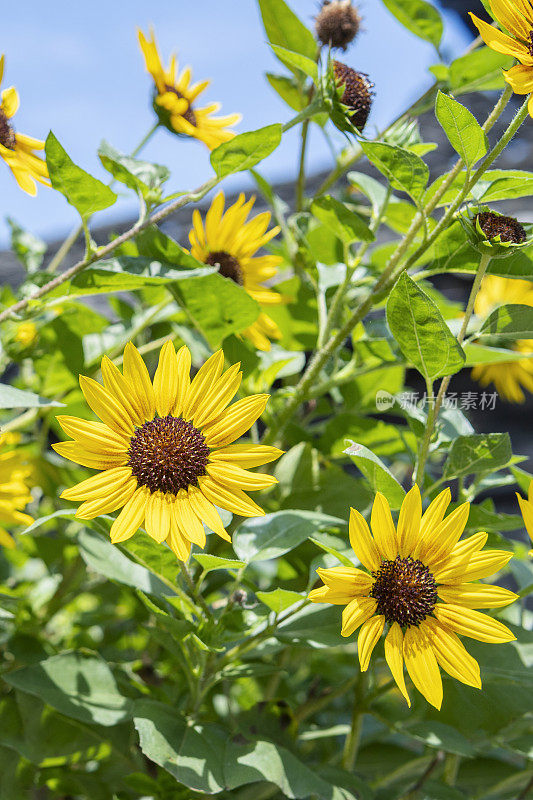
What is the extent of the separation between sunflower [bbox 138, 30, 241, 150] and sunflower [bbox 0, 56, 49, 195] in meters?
0.15

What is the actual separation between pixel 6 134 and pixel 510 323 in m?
0.41

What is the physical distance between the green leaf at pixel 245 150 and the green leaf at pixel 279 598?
305 mm

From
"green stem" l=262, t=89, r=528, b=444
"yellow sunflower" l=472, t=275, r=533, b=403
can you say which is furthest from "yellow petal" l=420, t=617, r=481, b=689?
"yellow sunflower" l=472, t=275, r=533, b=403

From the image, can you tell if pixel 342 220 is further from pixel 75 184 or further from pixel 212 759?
pixel 212 759

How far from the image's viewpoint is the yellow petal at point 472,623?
1.48 feet

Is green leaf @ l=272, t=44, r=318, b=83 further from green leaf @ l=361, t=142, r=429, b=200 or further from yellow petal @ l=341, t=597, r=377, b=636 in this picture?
yellow petal @ l=341, t=597, r=377, b=636

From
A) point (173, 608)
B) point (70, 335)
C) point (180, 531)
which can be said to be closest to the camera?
point (180, 531)

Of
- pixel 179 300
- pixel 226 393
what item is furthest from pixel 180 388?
pixel 179 300

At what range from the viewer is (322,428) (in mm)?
796

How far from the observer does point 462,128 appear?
48 cm

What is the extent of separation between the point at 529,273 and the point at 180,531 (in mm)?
313

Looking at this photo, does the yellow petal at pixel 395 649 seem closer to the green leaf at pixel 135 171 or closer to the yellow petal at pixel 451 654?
the yellow petal at pixel 451 654

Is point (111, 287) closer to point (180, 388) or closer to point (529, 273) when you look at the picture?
point (180, 388)

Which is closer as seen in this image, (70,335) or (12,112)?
(12,112)
